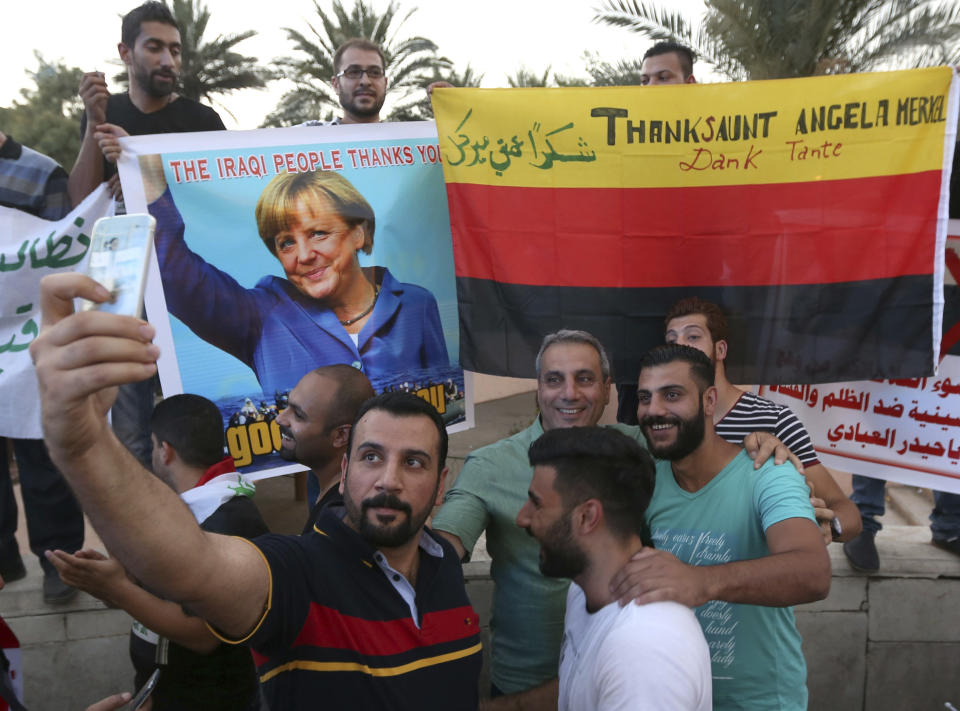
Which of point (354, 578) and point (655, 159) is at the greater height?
point (655, 159)

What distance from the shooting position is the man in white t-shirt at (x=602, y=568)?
1662mm

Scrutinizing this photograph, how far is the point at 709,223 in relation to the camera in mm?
3764

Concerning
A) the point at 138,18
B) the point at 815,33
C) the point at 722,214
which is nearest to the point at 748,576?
the point at 722,214

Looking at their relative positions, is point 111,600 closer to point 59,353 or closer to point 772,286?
point 59,353

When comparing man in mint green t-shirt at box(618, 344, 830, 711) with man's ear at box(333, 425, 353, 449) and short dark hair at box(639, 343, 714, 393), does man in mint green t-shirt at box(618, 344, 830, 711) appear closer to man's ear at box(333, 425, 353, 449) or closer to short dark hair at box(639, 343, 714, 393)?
short dark hair at box(639, 343, 714, 393)

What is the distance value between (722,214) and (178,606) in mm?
2649

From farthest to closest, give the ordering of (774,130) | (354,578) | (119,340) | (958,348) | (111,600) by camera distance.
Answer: (958,348) → (774,130) → (111,600) → (354,578) → (119,340)

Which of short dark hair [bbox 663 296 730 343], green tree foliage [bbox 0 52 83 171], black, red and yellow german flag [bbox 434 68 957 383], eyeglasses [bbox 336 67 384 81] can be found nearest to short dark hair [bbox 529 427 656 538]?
short dark hair [bbox 663 296 730 343]

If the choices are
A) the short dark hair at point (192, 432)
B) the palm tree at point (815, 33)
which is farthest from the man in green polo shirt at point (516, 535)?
the palm tree at point (815, 33)

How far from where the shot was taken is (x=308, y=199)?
383 centimetres

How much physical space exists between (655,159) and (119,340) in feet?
9.71

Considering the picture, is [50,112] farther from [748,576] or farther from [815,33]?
[748,576]

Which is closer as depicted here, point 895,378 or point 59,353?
point 59,353

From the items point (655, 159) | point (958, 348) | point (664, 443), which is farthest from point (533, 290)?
point (958, 348)
